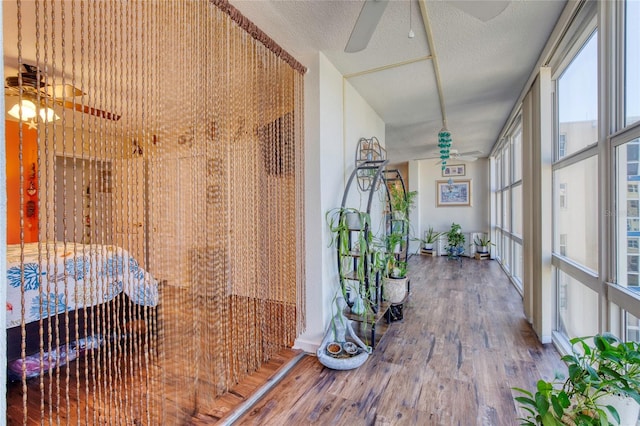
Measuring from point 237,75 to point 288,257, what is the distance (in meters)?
1.38

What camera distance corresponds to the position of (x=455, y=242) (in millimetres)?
7066

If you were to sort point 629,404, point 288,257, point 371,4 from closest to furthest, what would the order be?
point 629,404 → point 371,4 → point 288,257

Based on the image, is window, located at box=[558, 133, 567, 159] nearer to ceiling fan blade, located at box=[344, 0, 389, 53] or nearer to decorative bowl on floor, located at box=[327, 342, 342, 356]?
ceiling fan blade, located at box=[344, 0, 389, 53]

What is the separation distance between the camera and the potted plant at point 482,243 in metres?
6.98

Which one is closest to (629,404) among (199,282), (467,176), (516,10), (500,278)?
(199,282)

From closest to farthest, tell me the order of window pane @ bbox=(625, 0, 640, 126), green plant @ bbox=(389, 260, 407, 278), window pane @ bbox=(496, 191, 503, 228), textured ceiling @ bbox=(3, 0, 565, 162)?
1. window pane @ bbox=(625, 0, 640, 126)
2. textured ceiling @ bbox=(3, 0, 565, 162)
3. green plant @ bbox=(389, 260, 407, 278)
4. window pane @ bbox=(496, 191, 503, 228)

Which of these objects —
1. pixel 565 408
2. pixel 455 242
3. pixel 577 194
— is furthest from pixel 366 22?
pixel 455 242

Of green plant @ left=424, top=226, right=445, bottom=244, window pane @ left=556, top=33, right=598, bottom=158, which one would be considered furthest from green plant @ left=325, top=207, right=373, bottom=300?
green plant @ left=424, top=226, right=445, bottom=244

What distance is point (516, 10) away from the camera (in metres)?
1.99

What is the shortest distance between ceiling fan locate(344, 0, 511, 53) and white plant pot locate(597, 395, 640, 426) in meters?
1.60

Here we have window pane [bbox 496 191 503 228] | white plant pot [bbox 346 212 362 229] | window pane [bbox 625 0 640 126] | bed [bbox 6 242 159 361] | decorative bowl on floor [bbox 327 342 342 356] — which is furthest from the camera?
window pane [bbox 496 191 503 228]

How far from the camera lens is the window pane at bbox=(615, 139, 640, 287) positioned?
1.51 m

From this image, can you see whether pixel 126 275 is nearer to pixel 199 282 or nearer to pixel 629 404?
pixel 199 282

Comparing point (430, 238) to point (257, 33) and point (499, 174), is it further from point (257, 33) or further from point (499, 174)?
point (257, 33)
